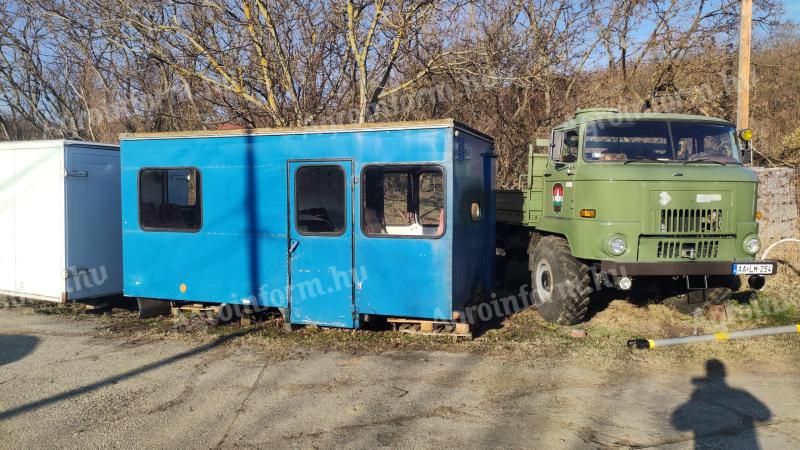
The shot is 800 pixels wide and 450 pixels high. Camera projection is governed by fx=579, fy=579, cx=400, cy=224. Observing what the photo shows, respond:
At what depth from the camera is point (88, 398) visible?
5398 millimetres

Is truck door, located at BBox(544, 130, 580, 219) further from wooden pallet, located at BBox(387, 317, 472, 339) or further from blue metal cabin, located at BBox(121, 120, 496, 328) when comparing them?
wooden pallet, located at BBox(387, 317, 472, 339)

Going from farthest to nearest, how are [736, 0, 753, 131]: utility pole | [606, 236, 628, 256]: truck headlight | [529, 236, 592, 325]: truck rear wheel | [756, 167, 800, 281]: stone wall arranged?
[736, 0, 753, 131]: utility pole → [756, 167, 800, 281]: stone wall → [529, 236, 592, 325]: truck rear wheel → [606, 236, 628, 256]: truck headlight

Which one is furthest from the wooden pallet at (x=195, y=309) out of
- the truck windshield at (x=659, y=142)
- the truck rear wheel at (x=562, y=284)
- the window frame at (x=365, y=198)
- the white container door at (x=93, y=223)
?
the truck windshield at (x=659, y=142)

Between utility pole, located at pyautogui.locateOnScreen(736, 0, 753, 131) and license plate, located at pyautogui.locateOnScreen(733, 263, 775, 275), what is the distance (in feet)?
16.9

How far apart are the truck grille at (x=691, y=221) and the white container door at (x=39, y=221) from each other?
830 centimetres

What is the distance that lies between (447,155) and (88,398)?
435cm

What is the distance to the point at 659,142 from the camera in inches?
292

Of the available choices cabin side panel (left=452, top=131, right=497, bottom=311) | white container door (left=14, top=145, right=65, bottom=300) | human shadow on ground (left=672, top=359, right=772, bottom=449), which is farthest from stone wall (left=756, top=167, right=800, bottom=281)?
white container door (left=14, top=145, right=65, bottom=300)

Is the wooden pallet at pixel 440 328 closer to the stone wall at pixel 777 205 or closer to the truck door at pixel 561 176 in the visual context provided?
the truck door at pixel 561 176

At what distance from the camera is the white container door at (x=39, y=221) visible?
8.57 metres

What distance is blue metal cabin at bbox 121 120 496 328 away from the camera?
6734 mm

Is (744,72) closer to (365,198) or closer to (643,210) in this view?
(643,210)

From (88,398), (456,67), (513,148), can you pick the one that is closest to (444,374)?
(88,398)

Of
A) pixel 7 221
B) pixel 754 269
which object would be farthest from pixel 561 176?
pixel 7 221
